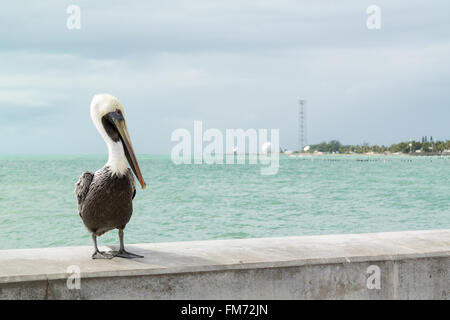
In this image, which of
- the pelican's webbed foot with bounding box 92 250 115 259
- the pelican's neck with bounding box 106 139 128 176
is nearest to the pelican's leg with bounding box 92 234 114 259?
the pelican's webbed foot with bounding box 92 250 115 259

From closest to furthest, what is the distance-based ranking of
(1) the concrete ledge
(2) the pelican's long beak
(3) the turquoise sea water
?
(1) the concrete ledge
(2) the pelican's long beak
(3) the turquoise sea water

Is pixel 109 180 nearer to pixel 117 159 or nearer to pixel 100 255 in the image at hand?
pixel 117 159

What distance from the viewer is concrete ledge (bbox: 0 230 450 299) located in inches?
134

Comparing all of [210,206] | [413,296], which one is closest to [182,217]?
[210,206]

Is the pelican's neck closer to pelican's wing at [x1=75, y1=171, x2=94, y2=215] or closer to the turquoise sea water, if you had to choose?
pelican's wing at [x1=75, y1=171, x2=94, y2=215]

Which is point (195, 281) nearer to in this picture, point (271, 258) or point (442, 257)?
point (271, 258)

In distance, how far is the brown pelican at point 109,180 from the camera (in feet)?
12.1

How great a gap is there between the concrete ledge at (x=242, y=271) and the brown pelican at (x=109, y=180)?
32 centimetres

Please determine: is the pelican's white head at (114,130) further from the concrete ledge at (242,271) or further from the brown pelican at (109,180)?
the concrete ledge at (242,271)

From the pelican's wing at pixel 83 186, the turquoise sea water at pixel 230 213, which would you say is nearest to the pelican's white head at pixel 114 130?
the pelican's wing at pixel 83 186

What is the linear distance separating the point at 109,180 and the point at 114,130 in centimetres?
36

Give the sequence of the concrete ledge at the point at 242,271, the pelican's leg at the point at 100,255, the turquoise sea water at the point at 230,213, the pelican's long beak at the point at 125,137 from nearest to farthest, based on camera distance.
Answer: the concrete ledge at the point at 242,271
the pelican's long beak at the point at 125,137
the pelican's leg at the point at 100,255
the turquoise sea water at the point at 230,213

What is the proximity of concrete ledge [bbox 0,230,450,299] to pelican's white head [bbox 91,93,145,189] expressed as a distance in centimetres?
70

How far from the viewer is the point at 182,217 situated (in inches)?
934
